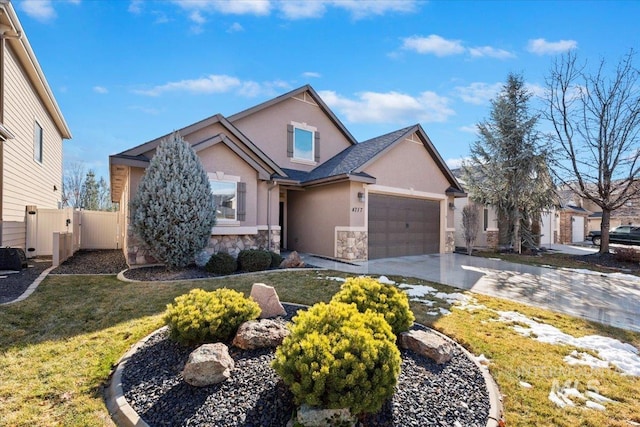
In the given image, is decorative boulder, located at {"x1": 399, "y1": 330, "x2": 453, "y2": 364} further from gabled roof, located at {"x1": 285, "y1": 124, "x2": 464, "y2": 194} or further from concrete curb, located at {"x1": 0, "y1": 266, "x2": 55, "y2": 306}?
gabled roof, located at {"x1": 285, "y1": 124, "x2": 464, "y2": 194}

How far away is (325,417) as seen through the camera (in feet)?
7.89

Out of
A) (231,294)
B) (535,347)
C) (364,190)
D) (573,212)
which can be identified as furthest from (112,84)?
(573,212)

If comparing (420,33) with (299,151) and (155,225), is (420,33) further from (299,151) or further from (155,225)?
(155,225)

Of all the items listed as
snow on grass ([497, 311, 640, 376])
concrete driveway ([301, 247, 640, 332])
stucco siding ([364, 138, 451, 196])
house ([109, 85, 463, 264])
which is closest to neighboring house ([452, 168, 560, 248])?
house ([109, 85, 463, 264])

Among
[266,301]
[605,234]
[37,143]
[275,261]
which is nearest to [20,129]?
[37,143]

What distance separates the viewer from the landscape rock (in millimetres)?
2395

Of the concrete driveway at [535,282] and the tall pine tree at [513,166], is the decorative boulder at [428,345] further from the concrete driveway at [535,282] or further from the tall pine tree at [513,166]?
the tall pine tree at [513,166]

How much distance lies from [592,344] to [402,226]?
29.5 feet

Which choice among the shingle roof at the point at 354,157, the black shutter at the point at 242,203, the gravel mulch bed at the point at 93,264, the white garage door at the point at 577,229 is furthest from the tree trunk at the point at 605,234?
the gravel mulch bed at the point at 93,264

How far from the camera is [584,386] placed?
11.1 ft

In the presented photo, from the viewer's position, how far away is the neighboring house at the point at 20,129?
864 cm

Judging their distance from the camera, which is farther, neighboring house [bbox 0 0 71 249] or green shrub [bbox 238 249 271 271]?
green shrub [bbox 238 249 271 271]

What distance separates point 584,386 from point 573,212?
86.0ft

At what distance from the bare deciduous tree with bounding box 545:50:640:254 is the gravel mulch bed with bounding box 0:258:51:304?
19.5 meters
